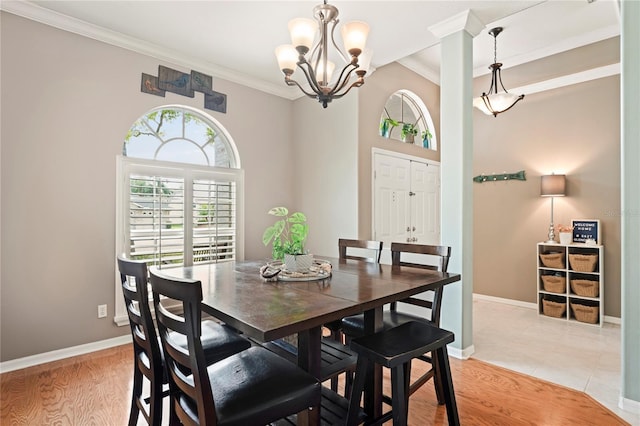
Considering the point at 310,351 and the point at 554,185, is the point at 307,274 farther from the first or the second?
the point at 554,185

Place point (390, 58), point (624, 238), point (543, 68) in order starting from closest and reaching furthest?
point (624, 238), point (390, 58), point (543, 68)

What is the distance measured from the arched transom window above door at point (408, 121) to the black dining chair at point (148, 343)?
3239mm

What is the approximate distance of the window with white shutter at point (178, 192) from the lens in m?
3.29

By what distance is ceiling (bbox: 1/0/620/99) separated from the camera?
2762 mm

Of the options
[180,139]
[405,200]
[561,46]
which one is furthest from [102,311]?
[561,46]

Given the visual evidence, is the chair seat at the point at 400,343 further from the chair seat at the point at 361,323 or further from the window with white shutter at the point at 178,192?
the window with white shutter at the point at 178,192

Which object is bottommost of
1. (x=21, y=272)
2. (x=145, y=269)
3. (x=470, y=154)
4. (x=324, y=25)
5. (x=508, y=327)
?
(x=508, y=327)

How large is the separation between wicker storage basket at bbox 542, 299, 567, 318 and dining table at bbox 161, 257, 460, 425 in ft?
9.35

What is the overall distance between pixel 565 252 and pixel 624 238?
2075mm

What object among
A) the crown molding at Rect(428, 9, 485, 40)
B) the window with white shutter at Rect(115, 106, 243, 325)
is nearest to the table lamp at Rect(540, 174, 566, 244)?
the crown molding at Rect(428, 9, 485, 40)

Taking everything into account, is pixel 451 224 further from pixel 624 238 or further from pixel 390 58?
pixel 390 58

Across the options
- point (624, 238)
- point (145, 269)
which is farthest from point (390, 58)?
point (145, 269)

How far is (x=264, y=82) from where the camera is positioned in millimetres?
4305

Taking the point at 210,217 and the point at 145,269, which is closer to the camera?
the point at 145,269
